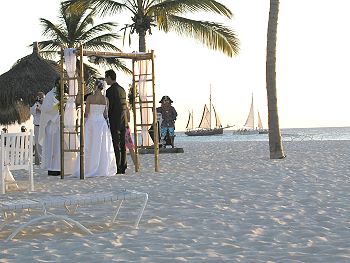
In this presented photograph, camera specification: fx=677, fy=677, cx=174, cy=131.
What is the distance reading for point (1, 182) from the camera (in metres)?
9.66

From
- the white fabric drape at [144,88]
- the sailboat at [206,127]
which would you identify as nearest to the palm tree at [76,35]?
the white fabric drape at [144,88]

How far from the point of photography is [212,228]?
20.7 ft

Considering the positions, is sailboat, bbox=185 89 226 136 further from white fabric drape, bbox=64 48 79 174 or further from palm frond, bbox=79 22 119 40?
white fabric drape, bbox=64 48 79 174

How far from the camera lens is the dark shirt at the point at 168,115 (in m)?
22.7

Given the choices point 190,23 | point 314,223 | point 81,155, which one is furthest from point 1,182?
point 190,23

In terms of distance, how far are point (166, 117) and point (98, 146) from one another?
10.5 meters

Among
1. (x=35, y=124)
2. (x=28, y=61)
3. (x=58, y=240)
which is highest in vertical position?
(x=28, y=61)

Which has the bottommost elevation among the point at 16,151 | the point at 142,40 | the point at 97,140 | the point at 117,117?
the point at 16,151

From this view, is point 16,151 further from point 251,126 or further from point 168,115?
point 251,126

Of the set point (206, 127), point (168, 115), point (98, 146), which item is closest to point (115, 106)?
point (98, 146)

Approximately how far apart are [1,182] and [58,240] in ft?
13.6

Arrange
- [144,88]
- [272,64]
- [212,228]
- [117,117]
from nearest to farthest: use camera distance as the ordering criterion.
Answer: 1. [212,228]
2. [117,117]
3. [144,88]
4. [272,64]

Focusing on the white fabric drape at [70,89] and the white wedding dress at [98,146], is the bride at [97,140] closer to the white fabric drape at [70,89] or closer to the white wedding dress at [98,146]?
the white wedding dress at [98,146]

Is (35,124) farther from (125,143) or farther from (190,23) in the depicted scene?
(190,23)
